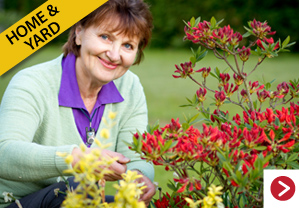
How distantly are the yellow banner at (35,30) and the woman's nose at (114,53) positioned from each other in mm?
724

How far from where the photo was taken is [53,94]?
2586mm

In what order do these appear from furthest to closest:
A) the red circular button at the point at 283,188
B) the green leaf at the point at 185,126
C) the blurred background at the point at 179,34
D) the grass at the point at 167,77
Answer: the blurred background at the point at 179,34 → the grass at the point at 167,77 → the green leaf at the point at 185,126 → the red circular button at the point at 283,188

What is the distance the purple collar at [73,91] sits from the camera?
2.61 metres

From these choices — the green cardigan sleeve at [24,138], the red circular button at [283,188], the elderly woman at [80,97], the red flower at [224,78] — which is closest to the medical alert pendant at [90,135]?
the elderly woman at [80,97]

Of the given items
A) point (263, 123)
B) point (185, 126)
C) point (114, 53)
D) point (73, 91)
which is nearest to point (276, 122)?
point (263, 123)

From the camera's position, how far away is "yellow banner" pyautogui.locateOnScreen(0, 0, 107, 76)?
10.6 feet

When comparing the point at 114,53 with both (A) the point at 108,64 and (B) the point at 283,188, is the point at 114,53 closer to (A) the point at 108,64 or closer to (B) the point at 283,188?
(A) the point at 108,64

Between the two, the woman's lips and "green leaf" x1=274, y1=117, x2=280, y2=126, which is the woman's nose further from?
"green leaf" x1=274, y1=117, x2=280, y2=126

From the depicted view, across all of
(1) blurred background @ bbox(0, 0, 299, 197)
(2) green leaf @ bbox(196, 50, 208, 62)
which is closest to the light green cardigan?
(2) green leaf @ bbox(196, 50, 208, 62)

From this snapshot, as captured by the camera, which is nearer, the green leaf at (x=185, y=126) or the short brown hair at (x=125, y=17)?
the green leaf at (x=185, y=126)

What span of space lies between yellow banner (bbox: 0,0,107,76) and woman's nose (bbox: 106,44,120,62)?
72cm

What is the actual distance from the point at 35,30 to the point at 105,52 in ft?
3.16

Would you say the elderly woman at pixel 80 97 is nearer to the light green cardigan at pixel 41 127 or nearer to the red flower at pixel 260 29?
the light green cardigan at pixel 41 127

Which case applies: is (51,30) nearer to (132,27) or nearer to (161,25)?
(132,27)
